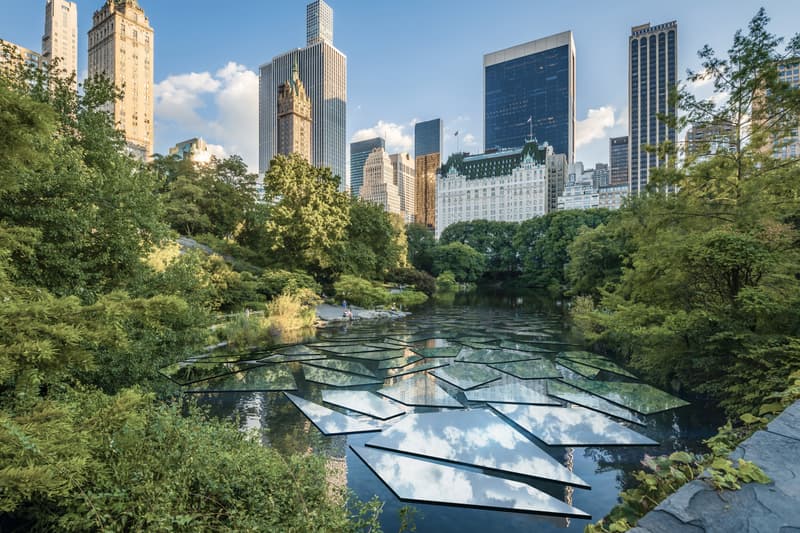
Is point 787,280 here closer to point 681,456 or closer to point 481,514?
point 681,456

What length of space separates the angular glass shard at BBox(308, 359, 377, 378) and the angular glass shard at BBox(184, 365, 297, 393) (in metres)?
0.84

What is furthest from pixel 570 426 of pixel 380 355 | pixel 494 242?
pixel 494 242

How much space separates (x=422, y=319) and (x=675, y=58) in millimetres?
110109

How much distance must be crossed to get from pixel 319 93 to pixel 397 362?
12660cm

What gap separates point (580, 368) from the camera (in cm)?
815

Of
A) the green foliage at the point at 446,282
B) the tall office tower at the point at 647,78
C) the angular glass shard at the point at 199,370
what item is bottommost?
the angular glass shard at the point at 199,370

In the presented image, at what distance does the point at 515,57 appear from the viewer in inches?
4673

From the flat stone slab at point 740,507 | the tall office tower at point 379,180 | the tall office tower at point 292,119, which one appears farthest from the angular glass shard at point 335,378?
the tall office tower at point 379,180

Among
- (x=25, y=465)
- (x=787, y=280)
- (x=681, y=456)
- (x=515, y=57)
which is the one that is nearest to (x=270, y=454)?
(x=25, y=465)

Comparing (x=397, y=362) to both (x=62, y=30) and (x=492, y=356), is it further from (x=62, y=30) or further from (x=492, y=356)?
(x=62, y=30)

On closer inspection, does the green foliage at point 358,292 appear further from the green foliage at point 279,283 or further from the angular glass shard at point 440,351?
the angular glass shard at point 440,351

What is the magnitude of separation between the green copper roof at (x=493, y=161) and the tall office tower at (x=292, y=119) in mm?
Answer: 37311

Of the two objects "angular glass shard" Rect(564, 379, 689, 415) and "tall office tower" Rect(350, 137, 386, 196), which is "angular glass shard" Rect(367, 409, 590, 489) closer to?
"angular glass shard" Rect(564, 379, 689, 415)

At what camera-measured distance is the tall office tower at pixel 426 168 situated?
424 feet
